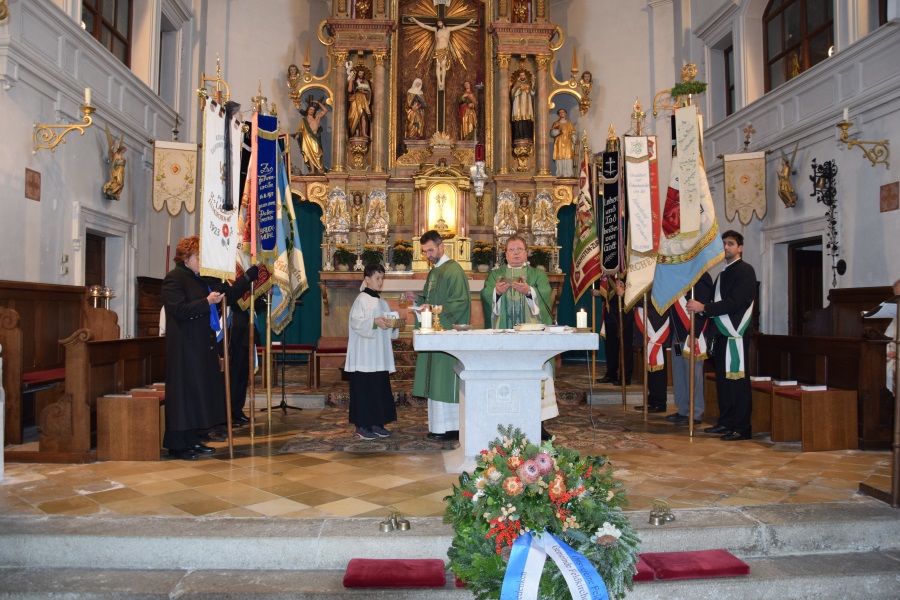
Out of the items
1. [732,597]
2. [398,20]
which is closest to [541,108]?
[398,20]

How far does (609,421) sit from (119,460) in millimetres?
4654

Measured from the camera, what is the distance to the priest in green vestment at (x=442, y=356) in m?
5.87

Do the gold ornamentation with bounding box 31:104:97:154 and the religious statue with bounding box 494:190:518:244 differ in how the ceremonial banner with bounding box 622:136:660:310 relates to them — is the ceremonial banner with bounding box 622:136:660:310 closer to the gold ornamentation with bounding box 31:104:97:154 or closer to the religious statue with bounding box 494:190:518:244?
the gold ornamentation with bounding box 31:104:97:154

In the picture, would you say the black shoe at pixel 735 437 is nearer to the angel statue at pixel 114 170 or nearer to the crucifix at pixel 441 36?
the angel statue at pixel 114 170

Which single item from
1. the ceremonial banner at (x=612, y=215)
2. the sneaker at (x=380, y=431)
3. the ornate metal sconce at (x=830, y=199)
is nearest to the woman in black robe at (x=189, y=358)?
the sneaker at (x=380, y=431)

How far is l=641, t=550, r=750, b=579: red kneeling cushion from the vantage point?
11.1 feet

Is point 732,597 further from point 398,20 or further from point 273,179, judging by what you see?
point 398,20

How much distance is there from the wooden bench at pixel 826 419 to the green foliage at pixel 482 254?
7134 mm

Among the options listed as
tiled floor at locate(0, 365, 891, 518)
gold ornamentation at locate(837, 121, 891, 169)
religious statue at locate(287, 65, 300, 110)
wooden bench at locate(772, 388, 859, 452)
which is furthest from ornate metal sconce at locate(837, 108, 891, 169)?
religious statue at locate(287, 65, 300, 110)

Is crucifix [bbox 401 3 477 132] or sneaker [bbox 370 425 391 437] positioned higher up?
crucifix [bbox 401 3 477 132]

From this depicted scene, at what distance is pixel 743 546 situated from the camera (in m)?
3.77

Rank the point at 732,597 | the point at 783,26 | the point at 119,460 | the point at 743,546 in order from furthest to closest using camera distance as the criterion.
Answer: the point at 783,26
the point at 119,460
the point at 743,546
the point at 732,597

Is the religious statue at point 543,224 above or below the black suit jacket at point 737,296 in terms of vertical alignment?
above

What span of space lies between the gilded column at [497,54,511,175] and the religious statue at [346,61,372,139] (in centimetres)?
251
